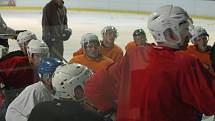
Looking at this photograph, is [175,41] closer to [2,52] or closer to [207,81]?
[207,81]

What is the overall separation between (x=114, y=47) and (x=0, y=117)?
5.20ft

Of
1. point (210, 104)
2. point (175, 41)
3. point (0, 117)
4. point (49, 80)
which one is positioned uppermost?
point (175, 41)

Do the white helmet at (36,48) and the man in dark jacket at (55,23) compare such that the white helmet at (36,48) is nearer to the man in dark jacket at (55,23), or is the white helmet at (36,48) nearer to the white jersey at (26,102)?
the white jersey at (26,102)

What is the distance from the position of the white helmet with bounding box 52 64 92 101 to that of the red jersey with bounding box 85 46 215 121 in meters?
0.16

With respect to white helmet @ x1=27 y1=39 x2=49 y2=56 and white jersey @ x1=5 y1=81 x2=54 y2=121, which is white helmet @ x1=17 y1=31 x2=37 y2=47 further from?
white jersey @ x1=5 y1=81 x2=54 y2=121

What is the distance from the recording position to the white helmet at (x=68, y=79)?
1.70 m

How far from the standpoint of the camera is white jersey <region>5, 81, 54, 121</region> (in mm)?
2128

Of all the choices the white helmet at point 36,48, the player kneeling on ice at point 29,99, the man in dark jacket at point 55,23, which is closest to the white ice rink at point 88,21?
the man in dark jacket at point 55,23

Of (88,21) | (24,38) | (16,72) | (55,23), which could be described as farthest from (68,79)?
→ (88,21)

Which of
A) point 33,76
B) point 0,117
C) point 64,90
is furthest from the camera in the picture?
point 33,76

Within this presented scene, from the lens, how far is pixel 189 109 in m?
1.49

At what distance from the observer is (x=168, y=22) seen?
60.7 inches

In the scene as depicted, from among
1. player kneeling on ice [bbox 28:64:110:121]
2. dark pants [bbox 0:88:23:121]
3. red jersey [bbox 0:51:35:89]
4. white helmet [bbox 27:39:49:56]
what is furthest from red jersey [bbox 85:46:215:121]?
white helmet [bbox 27:39:49:56]

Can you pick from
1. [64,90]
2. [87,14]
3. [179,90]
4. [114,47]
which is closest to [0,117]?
[64,90]
